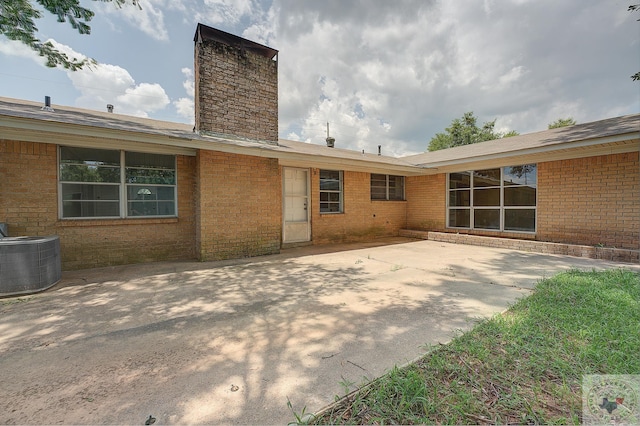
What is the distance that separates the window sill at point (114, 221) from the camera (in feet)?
18.3

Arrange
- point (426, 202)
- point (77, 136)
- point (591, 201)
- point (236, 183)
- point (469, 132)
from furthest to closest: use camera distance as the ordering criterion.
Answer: point (469, 132), point (426, 202), point (591, 201), point (236, 183), point (77, 136)

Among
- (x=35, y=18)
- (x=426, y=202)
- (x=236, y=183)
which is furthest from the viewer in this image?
(x=426, y=202)

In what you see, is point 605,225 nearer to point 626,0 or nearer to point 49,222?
point 626,0

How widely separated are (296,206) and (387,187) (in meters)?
4.54

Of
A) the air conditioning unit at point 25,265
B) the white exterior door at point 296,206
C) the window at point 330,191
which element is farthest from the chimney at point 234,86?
the air conditioning unit at point 25,265

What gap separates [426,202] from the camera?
10.9m

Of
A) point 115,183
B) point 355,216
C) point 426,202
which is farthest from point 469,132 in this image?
point 115,183

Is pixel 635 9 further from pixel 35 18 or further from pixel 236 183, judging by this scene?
pixel 35 18

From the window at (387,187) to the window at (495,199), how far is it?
2068 millimetres

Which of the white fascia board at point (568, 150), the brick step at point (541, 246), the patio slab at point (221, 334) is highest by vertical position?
the white fascia board at point (568, 150)

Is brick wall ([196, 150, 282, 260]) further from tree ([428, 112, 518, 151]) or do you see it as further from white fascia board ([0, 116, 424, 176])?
tree ([428, 112, 518, 151])

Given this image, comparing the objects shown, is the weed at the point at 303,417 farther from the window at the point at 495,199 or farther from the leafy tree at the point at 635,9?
the leafy tree at the point at 635,9

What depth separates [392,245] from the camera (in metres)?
8.84

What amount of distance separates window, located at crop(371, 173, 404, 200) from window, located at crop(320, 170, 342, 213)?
177cm
